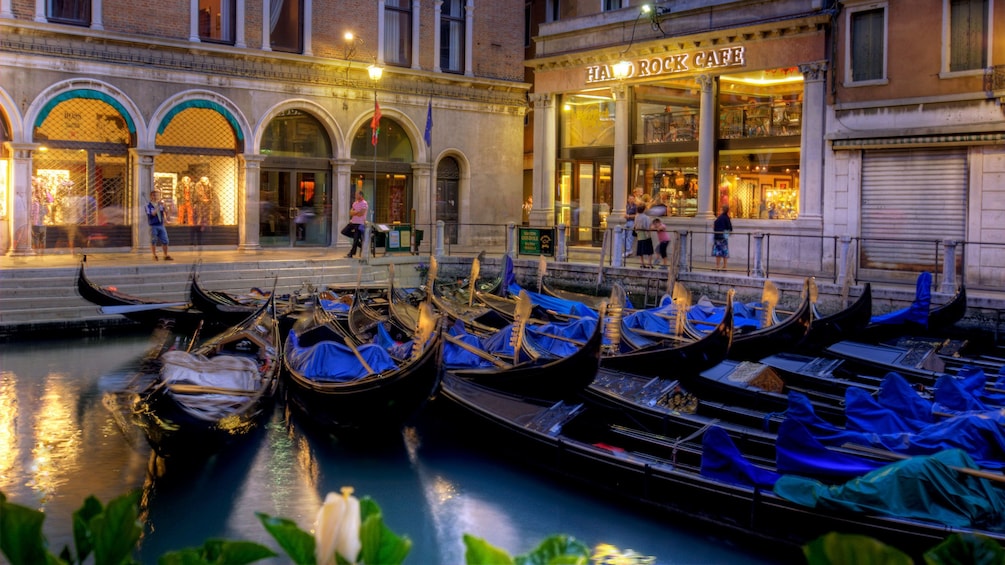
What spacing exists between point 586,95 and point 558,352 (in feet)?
30.7

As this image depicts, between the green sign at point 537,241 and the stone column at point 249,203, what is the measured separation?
14.2 feet

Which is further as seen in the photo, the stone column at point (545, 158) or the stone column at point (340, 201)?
the stone column at point (545, 158)

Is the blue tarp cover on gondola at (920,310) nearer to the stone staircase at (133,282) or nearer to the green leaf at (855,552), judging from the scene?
the stone staircase at (133,282)

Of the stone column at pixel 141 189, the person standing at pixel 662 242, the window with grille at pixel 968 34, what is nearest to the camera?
the window with grille at pixel 968 34

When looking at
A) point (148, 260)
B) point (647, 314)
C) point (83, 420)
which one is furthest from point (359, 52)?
point (83, 420)

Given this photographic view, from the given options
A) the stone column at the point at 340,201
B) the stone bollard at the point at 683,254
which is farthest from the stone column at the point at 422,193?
the stone bollard at the point at 683,254

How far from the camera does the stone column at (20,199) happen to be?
509 inches

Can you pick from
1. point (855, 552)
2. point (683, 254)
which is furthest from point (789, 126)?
point (855, 552)

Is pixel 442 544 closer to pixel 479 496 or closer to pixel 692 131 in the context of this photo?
pixel 479 496

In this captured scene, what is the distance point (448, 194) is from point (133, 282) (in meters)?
7.54

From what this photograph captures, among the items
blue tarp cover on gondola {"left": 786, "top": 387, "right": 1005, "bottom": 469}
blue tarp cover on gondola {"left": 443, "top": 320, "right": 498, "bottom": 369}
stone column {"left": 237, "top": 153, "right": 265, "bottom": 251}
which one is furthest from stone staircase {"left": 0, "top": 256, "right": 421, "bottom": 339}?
blue tarp cover on gondola {"left": 786, "top": 387, "right": 1005, "bottom": 469}

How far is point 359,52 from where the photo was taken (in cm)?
1650

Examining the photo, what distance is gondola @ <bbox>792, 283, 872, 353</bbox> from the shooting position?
29.6 feet

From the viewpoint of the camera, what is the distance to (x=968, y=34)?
1139cm
